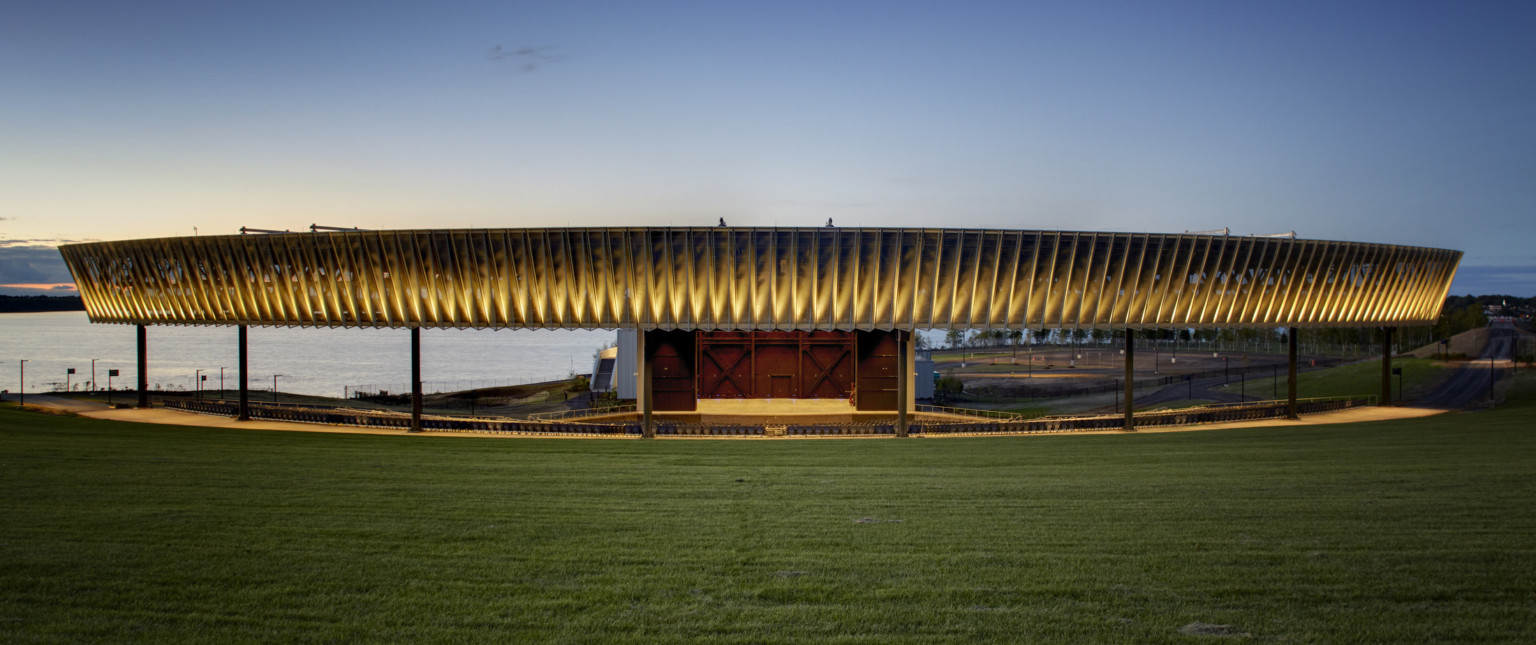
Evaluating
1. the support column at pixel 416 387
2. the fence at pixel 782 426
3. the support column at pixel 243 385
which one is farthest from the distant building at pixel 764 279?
the fence at pixel 782 426

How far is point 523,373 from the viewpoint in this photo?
133125mm

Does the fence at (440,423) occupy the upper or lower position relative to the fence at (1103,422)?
upper

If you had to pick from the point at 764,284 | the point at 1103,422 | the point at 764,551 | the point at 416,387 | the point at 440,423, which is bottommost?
the point at 1103,422

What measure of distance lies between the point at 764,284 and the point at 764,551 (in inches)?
801

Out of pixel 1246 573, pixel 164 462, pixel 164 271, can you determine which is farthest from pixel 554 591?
pixel 164 271

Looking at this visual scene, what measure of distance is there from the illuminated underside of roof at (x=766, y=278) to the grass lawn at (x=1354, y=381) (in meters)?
24.0

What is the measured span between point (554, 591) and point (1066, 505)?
25.5ft

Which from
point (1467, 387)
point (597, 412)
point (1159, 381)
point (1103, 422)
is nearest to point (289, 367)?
point (597, 412)

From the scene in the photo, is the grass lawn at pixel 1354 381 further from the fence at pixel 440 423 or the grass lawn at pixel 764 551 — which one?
the fence at pixel 440 423

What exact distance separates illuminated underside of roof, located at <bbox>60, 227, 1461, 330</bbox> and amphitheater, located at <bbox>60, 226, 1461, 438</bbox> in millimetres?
55

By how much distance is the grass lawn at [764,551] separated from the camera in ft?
24.7

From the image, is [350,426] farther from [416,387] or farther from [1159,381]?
[1159,381]

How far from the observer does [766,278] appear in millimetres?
29750

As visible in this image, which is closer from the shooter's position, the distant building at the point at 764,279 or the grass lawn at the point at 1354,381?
the distant building at the point at 764,279
